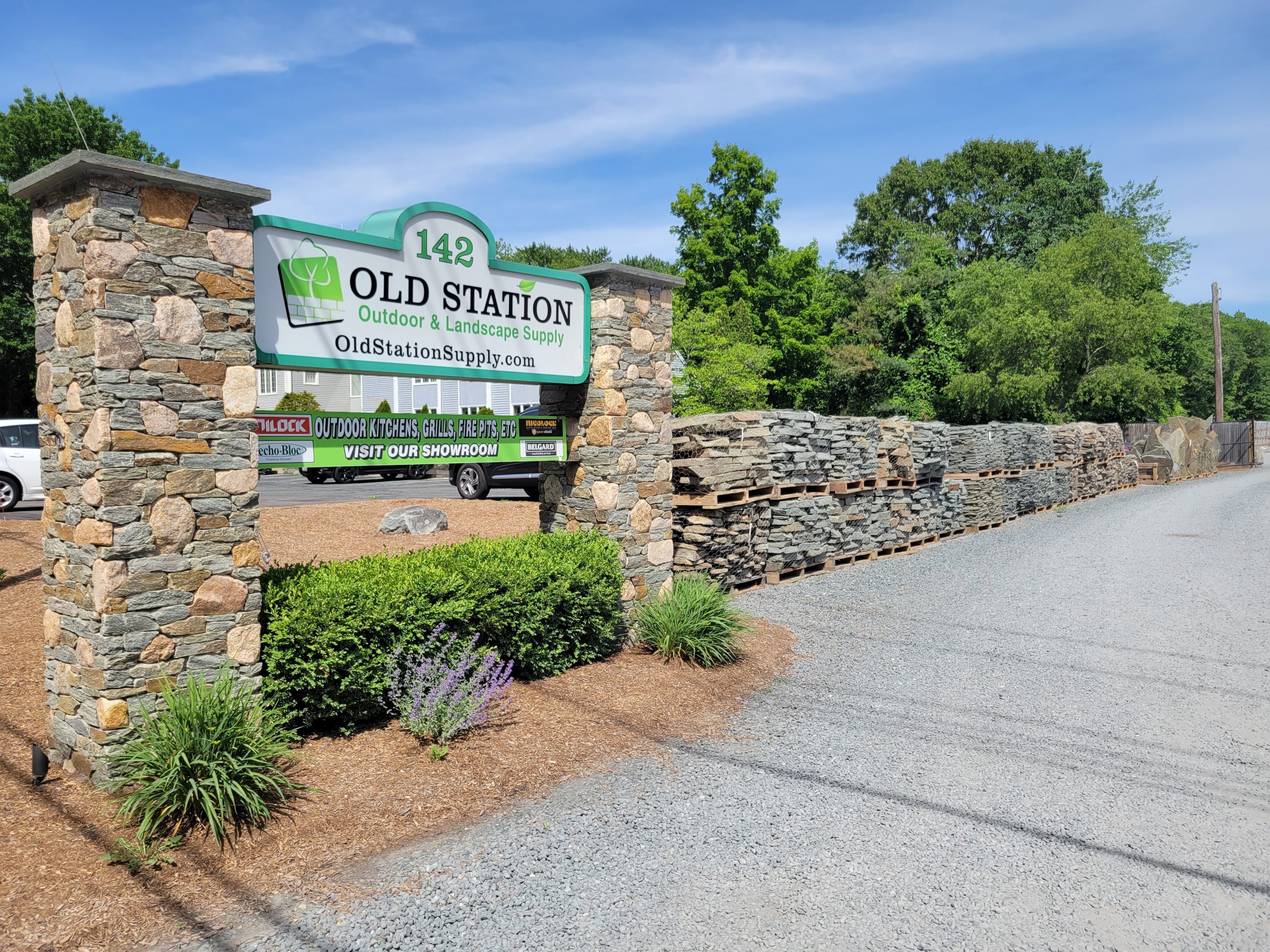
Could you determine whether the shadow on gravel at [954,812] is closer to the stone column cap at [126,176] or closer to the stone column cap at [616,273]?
the stone column cap at [616,273]

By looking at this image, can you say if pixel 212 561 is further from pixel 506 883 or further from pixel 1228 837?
pixel 1228 837

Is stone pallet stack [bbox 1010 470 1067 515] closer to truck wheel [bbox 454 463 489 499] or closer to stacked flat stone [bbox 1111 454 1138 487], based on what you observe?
stacked flat stone [bbox 1111 454 1138 487]

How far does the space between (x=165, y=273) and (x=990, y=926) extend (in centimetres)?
491

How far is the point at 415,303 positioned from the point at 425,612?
213cm

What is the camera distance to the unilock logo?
16.0ft

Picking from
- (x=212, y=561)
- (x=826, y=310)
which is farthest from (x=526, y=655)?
(x=826, y=310)

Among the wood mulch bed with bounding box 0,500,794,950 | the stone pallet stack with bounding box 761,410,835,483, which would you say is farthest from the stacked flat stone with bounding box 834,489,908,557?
the wood mulch bed with bounding box 0,500,794,950

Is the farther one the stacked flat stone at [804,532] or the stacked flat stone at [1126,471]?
the stacked flat stone at [1126,471]

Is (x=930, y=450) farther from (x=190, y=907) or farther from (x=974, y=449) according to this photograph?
(x=190, y=907)

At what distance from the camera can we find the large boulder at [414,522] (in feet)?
39.1

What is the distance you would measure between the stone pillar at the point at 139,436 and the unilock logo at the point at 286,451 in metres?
0.27

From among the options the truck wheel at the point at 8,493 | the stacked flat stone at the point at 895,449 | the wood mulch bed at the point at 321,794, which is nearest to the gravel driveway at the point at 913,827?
the wood mulch bed at the point at 321,794

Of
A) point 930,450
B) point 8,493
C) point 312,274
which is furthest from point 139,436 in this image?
point 8,493

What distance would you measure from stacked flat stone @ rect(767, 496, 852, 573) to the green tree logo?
6193 mm
